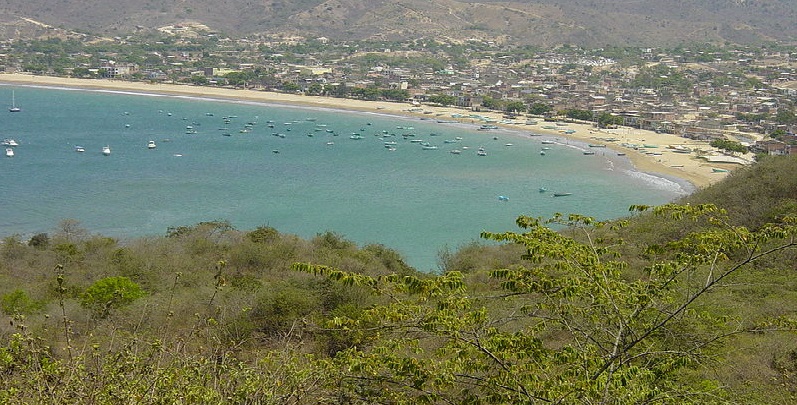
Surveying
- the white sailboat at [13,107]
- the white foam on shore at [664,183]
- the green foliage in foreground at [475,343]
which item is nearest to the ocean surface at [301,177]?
the white foam on shore at [664,183]

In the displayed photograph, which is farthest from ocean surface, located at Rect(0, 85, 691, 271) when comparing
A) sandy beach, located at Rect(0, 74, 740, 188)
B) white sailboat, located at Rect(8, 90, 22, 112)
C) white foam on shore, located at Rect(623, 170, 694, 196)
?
sandy beach, located at Rect(0, 74, 740, 188)

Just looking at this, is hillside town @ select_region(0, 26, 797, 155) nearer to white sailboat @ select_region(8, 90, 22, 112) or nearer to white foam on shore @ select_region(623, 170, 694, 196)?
white foam on shore @ select_region(623, 170, 694, 196)

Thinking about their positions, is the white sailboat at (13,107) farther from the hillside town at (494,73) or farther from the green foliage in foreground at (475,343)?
the green foliage in foreground at (475,343)

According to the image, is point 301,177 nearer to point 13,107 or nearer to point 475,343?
point 13,107

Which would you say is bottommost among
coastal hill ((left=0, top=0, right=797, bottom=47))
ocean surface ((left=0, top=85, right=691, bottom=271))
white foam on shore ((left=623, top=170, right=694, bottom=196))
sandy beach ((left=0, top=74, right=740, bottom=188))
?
ocean surface ((left=0, top=85, right=691, bottom=271))

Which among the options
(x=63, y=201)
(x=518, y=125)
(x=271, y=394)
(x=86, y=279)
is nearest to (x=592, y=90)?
(x=518, y=125)

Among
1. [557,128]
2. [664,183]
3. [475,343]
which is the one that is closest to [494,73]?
[557,128]
